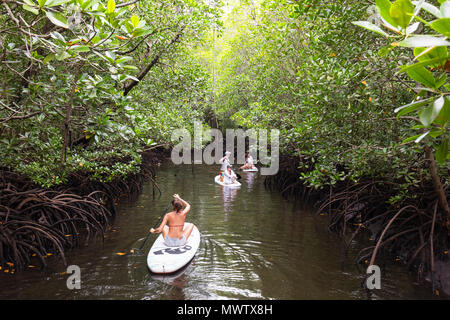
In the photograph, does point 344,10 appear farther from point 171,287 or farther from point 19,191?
point 19,191

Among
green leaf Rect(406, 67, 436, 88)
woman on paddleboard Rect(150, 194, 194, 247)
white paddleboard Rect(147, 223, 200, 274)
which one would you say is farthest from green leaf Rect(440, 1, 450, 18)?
woman on paddleboard Rect(150, 194, 194, 247)

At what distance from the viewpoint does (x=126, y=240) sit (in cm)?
745

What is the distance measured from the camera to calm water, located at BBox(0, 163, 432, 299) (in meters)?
5.07

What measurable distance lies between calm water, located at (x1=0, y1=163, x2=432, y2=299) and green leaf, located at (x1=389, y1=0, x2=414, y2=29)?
4.33m

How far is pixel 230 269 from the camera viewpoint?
5945 millimetres

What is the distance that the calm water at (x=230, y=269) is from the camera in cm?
507

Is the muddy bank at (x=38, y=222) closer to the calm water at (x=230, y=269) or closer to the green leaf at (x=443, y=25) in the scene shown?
the calm water at (x=230, y=269)

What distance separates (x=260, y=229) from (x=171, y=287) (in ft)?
11.8

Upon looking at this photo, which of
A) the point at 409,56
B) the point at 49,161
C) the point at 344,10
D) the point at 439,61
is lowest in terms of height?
Result: the point at 49,161

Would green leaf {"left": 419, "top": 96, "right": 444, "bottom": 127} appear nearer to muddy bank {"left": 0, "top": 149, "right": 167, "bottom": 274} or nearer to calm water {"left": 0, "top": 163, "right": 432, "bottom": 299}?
calm water {"left": 0, "top": 163, "right": 432, "bottom": 299}

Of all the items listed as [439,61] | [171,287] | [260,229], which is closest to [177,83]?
[260,229]


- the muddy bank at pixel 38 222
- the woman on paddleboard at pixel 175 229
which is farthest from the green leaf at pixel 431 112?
the muddy bank at pixel 38 222

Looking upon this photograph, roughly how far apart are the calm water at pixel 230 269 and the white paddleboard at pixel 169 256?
0.14m
